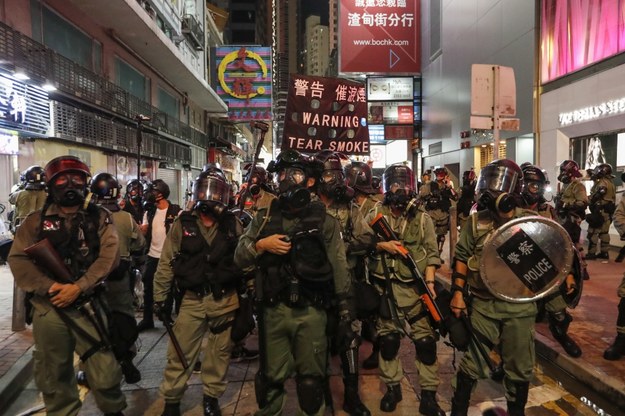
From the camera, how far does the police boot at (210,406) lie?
3658 mm

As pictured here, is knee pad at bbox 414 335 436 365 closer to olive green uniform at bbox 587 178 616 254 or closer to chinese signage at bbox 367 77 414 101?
olive green uniform at bbox 587 178 616 254

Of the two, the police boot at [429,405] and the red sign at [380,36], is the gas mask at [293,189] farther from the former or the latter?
the red sign at [380,36]

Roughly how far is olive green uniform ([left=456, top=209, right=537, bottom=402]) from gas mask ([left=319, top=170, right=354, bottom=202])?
133 cm

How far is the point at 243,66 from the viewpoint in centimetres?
2706

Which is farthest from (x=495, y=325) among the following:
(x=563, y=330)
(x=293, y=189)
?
(x=563, y=330)

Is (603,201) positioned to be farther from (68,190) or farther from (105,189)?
(68,190)

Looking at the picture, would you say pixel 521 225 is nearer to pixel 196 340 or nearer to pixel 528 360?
pixel 528 360

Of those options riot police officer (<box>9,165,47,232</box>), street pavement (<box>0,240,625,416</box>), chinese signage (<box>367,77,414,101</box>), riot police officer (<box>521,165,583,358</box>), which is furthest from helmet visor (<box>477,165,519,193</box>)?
chinese signage (<box>367,77,414,101</box>)

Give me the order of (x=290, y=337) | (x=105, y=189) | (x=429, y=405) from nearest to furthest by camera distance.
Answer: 1. (x=290, y=337)
2. (x=429, y=405)
3. (x=105, y=189)

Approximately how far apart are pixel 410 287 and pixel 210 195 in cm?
198

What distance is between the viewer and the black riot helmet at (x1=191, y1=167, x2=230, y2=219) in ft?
12.4

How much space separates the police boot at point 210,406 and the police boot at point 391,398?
1.43 meters

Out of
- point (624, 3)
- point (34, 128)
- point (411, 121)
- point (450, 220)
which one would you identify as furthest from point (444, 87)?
point (34, 128)

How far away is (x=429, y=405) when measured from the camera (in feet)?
12.1
